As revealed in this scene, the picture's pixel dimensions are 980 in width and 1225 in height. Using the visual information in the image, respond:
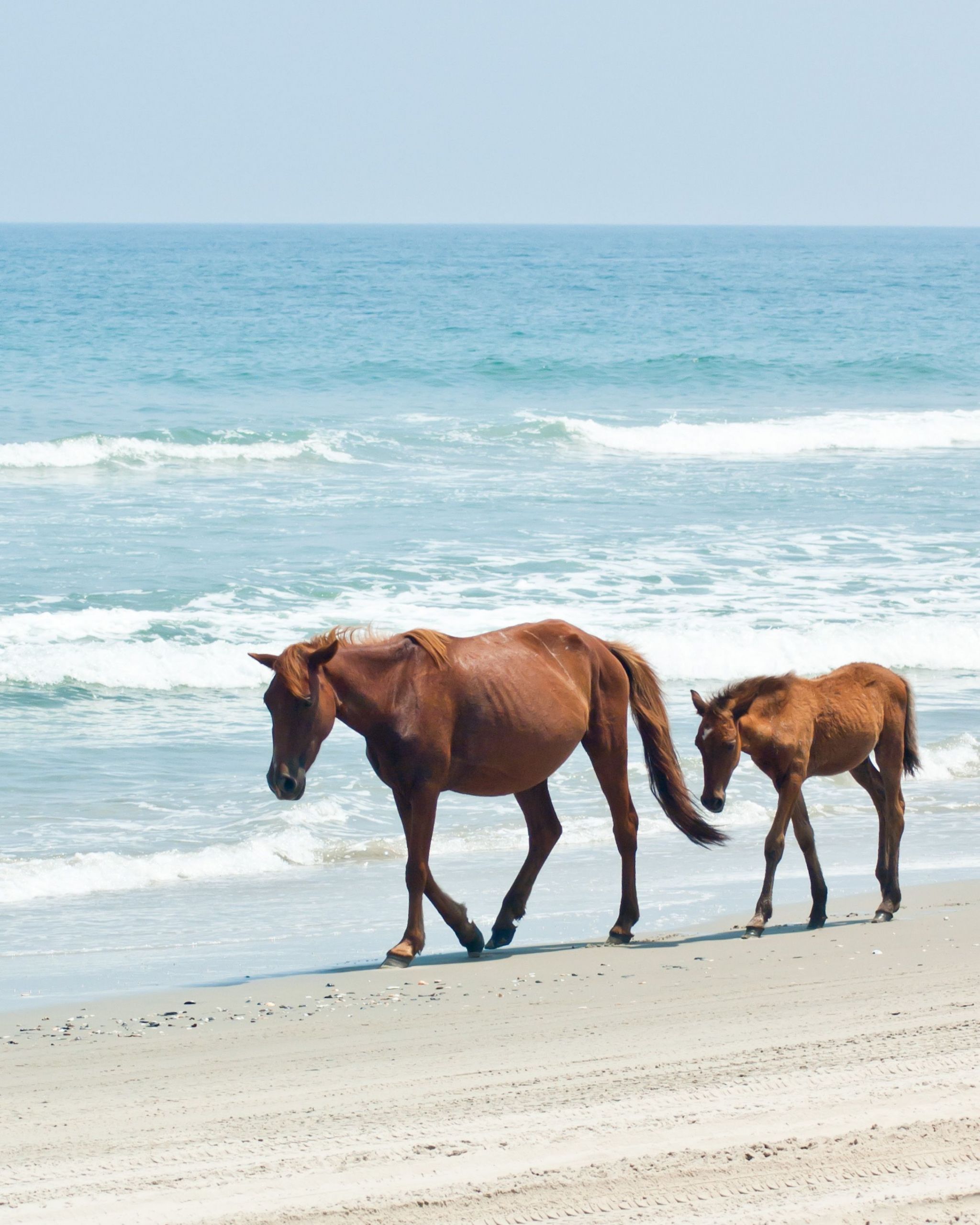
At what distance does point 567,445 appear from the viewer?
26203 millimetres

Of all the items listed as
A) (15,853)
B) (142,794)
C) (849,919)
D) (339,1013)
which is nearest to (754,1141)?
(339,1013)

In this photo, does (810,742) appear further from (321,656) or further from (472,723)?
(321,656)

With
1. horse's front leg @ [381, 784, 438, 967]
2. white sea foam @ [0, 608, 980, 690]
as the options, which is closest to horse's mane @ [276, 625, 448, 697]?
horse's front leg @ [381, 784, 438, 967]

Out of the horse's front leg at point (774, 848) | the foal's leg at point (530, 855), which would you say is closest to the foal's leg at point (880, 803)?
the horse's front leg at point (774, 848)

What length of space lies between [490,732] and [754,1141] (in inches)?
103

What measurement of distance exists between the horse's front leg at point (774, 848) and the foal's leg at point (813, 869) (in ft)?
0.27

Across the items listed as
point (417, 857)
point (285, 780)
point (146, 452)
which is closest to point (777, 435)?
point (146, 452)

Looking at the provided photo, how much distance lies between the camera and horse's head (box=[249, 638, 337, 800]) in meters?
5.65

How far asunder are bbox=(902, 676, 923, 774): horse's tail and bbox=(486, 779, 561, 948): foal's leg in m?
1.59

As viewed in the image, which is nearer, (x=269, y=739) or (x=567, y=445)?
(x=269, y=739)

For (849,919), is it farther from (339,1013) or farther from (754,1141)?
(754,1141)

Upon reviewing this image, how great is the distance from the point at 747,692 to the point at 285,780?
1.96 meters

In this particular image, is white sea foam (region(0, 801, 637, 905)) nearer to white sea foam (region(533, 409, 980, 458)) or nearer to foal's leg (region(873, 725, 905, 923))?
foal's leg (region(873, 725, 905, 923))

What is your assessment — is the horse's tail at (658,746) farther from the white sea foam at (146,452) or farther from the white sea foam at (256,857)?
the white sea foam at (146,452)
